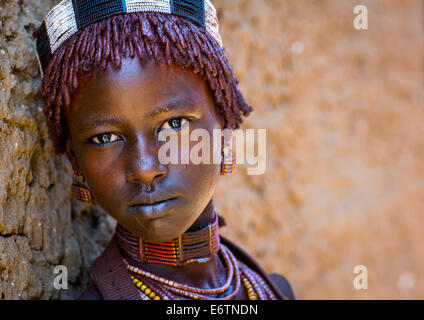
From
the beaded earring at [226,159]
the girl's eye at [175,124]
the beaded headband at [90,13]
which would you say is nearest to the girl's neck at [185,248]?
the beaded earring at [226,159]

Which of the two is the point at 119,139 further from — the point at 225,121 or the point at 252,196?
the point at 252,196

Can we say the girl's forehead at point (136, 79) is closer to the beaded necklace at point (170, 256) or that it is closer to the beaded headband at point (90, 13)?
the beaded headband at point (90, 13)

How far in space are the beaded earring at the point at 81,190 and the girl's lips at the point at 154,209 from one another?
25 cm

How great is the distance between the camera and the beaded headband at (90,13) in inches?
57.7

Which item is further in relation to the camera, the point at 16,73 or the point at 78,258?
the point at 78,258

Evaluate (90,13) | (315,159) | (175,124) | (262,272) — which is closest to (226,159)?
(175,124)

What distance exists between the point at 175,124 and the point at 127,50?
239 mm

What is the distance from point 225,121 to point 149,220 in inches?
17.2

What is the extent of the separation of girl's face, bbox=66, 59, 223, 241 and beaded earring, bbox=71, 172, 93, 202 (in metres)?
0.10

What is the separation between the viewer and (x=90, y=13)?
1.47 m

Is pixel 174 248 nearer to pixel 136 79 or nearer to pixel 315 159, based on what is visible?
pixel 136 79

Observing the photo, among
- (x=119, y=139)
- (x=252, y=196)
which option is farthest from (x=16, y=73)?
(x=252, y=196)
